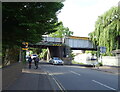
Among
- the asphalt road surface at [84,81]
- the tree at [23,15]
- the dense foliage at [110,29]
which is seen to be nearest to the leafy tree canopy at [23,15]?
the tree at [23,15]

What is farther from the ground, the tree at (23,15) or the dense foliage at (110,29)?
the dense foliage at (110,29)

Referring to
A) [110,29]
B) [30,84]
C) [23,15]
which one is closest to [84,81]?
[30,84]

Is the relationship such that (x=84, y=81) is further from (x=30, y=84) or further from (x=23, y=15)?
(x=23, y=15)

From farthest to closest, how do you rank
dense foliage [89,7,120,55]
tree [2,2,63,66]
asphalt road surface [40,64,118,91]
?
dense foliage [89,7,120,55] < asphalt road surface [40,64,118,91] < tree [2,2,63,66]

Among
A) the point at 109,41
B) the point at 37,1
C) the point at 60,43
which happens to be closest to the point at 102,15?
the point at 109,41

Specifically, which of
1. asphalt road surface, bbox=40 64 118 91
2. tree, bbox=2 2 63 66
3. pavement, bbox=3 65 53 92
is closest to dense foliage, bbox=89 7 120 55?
asphalt road surface, bbox=40 64 118 91

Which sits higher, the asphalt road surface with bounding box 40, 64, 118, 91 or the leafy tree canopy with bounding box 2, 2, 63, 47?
the leafy tree canopy with bounding box 2, 2, 63, 47

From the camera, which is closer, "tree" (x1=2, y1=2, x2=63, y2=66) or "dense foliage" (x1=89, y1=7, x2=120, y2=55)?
"tree" (x1=2, y1=2, x2=63, y2=66)

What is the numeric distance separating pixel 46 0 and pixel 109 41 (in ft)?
94.4

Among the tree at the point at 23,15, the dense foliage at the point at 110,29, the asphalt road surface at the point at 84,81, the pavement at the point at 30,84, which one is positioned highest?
the dense foliage at the point at 110,29

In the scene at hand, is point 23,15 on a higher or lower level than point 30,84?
higher

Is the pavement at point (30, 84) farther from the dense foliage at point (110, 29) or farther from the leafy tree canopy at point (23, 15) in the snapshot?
the dense foliage at point (110, 29)

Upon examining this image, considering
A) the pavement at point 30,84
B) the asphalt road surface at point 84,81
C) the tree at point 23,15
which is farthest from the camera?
the asphalt road surface at point 84,81

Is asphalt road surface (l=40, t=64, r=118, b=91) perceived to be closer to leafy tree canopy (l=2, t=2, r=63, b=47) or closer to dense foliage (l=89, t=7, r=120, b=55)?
leafy tree canopy (l=2, t=2, r=63, b=47)
